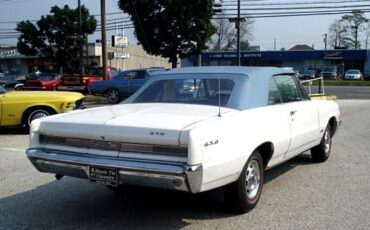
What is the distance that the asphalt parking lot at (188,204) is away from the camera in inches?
194

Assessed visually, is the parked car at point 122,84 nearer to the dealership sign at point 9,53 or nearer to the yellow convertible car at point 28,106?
the yellow convertible car at point 28,106

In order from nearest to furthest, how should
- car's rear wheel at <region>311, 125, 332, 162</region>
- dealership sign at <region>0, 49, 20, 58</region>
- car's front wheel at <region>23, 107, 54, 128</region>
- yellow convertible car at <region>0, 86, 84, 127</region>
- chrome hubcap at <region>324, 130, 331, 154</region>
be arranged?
car's rear wheel at <region>311, 125, 332, 162</region> → chrome hubcap at <region>324, 130, 331, 154</region> → yellow convertible car at <region>0, 86, 84, 127</region> → car's front wheel at <region>23, 107, 54, 128</region> → dealership sign at <region>0, 49, 20, 58</region>

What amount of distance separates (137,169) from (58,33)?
128 feet

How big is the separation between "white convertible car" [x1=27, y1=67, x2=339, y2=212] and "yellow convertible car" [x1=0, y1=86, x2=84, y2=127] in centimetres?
597

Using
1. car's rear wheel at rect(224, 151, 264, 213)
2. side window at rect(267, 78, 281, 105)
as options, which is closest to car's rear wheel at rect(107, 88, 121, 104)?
side window at rect(267, 78, 281, 105)

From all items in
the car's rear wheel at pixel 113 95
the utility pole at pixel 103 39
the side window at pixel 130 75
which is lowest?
the car's rear wheel at pixel 113 95

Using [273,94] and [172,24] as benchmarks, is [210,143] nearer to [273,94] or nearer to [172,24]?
[273,94]

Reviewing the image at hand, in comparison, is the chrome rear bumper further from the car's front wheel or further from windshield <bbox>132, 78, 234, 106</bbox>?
the car's front wheel

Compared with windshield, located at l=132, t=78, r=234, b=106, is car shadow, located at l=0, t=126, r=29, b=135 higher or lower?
lower

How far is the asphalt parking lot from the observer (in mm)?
4938

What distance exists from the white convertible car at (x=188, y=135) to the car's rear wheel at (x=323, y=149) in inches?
48.8

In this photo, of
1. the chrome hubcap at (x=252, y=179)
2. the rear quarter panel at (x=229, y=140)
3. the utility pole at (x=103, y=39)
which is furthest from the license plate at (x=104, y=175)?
the utility pole at (x=103, y=39)

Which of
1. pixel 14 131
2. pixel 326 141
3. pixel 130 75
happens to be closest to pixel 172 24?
pixel 130 75

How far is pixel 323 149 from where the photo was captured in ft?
25.4
